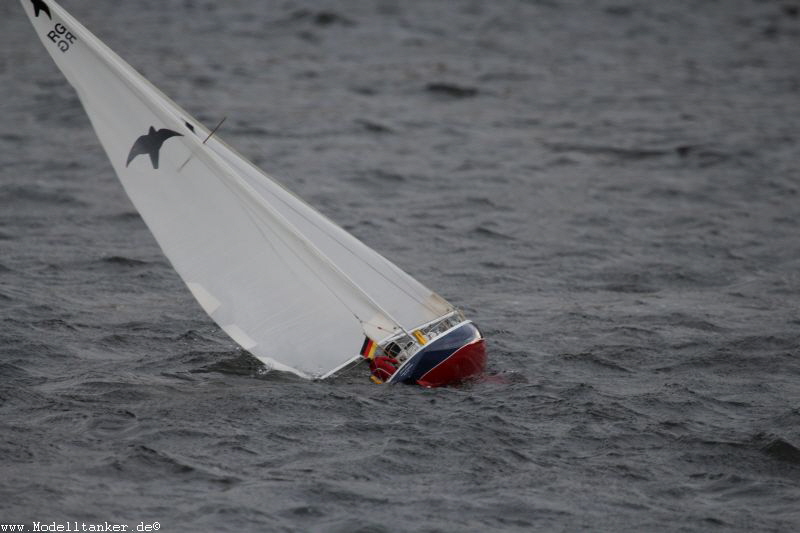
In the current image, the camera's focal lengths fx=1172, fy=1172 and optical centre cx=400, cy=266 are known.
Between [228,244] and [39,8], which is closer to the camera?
[39,8]

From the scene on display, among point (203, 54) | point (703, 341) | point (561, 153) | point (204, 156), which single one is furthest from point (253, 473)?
point (203, 54)

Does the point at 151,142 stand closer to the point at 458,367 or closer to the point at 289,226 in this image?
the point at 289,226

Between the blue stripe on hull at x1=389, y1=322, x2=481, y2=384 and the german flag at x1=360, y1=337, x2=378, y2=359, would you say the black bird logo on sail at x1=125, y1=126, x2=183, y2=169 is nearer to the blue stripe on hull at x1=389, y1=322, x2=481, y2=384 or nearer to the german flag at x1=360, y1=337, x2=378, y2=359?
the german flag at x1=360, y1=337, x2=378, y2=359

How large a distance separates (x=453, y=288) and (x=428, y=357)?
548cm

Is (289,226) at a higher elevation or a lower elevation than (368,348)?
higher

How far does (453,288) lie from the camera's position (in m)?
19.1

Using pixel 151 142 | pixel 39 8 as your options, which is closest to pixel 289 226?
pixel 151 142

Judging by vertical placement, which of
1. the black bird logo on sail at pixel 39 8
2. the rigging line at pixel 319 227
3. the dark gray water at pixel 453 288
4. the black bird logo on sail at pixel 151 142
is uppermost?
the black bird logo on sail at pixel 39 8

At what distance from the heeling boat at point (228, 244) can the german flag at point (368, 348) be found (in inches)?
1.1

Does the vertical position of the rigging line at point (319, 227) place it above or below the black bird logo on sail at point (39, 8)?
below

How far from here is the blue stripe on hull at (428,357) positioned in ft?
44.9

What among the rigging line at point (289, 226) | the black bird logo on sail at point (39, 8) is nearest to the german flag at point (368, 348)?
the rigging line at point (289, 226)

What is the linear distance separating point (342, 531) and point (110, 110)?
6216 millimetres

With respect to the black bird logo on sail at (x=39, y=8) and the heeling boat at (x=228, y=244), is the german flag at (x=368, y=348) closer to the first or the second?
the heeling boat at (x=228, y=244)
